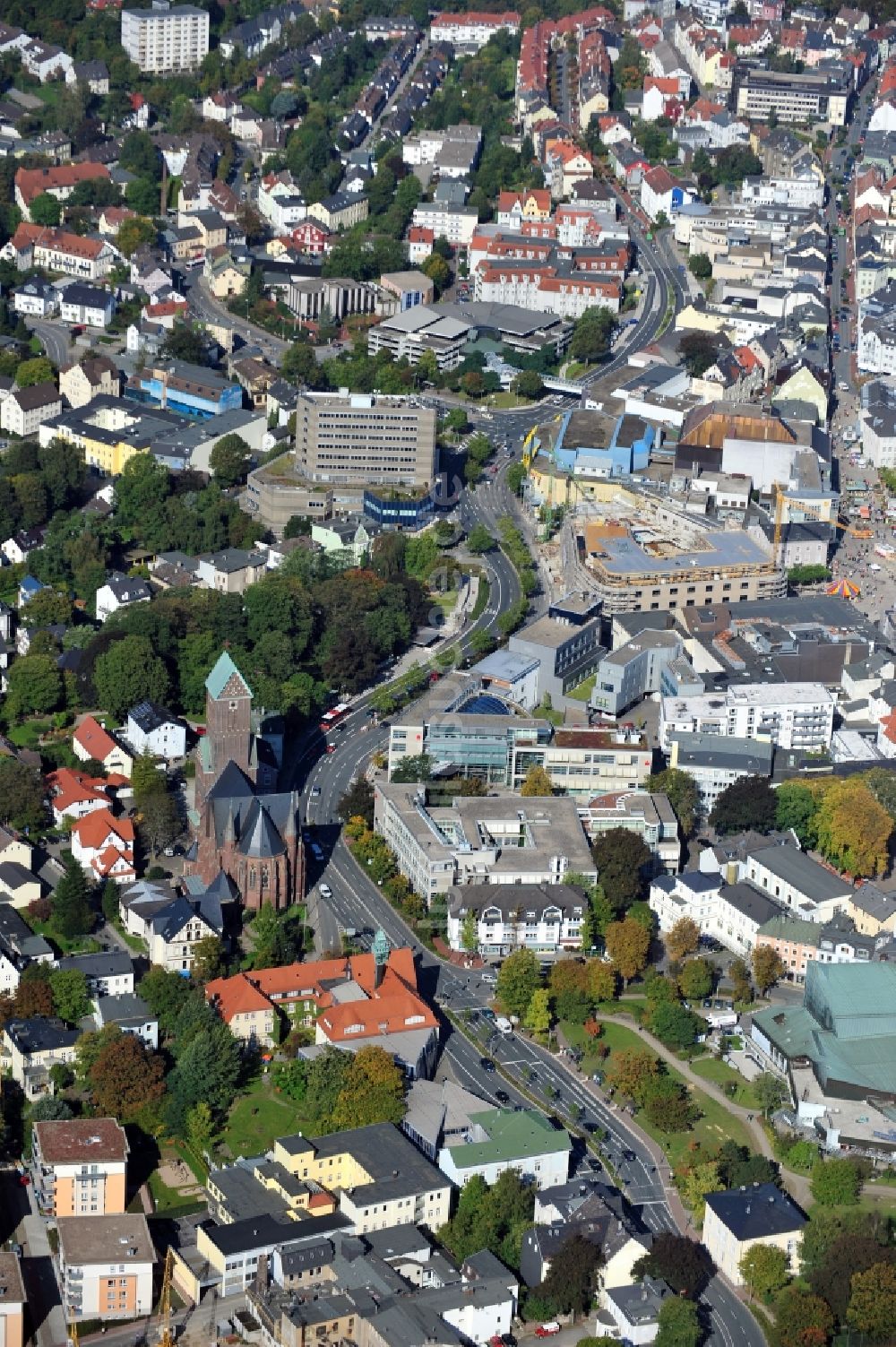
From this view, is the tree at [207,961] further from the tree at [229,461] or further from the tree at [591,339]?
the tree at [591,339]

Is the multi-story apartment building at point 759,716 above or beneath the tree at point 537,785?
above

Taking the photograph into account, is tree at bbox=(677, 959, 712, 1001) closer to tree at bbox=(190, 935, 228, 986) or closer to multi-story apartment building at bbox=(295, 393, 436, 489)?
tree at bbox=(190, 935, 228, 986)

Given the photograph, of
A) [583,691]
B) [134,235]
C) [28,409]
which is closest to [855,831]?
[583,691]

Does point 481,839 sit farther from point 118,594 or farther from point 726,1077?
point 118,594

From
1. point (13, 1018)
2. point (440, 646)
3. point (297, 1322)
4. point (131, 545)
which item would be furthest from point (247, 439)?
point (297, 1322)

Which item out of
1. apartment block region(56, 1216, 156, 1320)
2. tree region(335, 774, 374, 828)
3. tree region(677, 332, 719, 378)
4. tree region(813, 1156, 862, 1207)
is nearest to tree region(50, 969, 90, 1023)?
apartment block region(56, 1216, 156, 1320)

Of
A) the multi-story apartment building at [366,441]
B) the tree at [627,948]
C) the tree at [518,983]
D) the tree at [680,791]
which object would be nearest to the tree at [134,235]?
the multi-story apartment building at [366,441]
